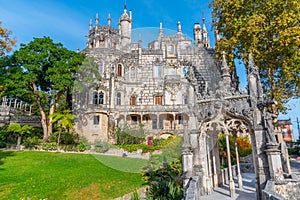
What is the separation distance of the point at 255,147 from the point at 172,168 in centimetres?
694

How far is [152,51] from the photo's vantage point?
35.1m

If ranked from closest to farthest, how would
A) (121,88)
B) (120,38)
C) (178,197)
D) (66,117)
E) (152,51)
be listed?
(178,197)
(66,117)
(121,88)
(152,51)
(120,38)

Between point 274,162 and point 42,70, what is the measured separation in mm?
28542

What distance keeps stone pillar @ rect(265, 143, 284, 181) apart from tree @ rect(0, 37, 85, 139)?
981 inches

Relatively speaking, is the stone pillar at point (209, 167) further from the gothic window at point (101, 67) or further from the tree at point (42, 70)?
the gothic window at point (101, 67)

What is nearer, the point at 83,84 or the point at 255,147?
the point at 255,147

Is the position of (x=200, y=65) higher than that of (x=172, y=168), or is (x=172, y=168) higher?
(x=200, y=65)

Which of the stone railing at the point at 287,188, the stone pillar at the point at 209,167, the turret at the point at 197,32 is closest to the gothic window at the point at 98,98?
the turret at the point at 197,32

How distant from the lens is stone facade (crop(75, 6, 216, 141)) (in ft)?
102

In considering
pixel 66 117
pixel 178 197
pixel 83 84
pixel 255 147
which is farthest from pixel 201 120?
pixel 83 84

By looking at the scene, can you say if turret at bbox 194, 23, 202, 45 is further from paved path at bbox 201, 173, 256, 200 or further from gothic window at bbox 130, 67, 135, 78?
paved path at bbox 201, 173, 256, 200

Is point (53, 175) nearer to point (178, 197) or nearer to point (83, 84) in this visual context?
point (178, 197)

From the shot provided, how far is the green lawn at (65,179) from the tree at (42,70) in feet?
36.6

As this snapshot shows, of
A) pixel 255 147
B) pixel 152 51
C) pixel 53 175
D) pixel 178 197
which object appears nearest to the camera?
pixel 255 147
